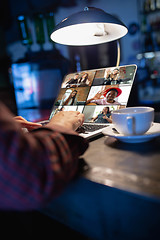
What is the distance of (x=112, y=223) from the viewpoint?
41cm

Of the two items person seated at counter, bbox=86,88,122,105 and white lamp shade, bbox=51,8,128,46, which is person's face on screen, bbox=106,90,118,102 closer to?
person seated at counter, bbox=86,88,122,105

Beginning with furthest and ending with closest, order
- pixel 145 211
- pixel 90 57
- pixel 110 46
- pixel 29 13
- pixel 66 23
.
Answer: pixel 29 13 < pixel 90 57 < pixel 110 46 < pixel 66 23 < pixel 145 211

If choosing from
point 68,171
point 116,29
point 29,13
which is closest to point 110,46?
point 29,13

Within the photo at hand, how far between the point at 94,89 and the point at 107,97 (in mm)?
98

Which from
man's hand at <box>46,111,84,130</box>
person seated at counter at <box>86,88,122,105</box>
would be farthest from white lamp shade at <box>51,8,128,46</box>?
man's hand at <box>46,111,84,130</box>

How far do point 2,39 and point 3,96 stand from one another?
905 mm

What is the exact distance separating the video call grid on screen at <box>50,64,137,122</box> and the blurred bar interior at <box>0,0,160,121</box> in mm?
1493

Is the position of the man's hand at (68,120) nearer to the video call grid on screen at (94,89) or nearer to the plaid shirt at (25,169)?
the plaid shirt at (25,169)

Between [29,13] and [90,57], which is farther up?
[29,13]

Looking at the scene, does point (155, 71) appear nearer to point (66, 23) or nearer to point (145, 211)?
point (66, 23)

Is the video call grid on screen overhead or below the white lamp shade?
below

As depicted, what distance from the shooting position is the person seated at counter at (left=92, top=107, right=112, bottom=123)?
0.89 metres

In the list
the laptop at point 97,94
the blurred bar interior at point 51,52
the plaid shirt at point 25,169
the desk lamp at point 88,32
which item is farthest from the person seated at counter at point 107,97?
the blurred bar interior at point 51,52

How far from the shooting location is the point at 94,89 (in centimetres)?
102
